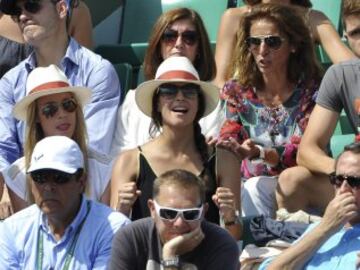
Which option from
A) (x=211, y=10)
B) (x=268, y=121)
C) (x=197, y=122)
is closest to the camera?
(x=197, y=122)

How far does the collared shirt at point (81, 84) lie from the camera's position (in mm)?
6468

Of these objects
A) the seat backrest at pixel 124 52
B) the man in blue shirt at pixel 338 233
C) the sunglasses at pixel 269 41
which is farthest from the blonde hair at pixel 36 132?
the seat backrest at pixel 124 52

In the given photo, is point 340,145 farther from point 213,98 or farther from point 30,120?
point 30,120

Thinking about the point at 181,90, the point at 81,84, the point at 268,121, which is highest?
the point at 181,90

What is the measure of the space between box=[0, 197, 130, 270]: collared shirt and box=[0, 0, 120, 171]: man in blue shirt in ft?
3.90

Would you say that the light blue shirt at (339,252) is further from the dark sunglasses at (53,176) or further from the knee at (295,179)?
the dark sunglasses at (53,176)

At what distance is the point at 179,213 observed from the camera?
193 inches

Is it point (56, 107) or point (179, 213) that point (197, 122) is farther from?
point (179, 213)

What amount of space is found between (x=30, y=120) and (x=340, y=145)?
5.52 feet

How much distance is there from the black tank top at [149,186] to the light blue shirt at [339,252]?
656 millimetres

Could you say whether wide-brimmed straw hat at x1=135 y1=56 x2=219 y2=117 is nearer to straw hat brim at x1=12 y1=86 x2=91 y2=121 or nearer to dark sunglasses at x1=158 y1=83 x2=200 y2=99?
dark sunglasses at x1=158 y1=83 x2=200 y2=99

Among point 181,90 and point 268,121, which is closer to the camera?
point 181,90

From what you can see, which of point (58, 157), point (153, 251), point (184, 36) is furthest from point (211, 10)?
point (153, 251)

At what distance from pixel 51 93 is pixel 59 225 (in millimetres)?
980
